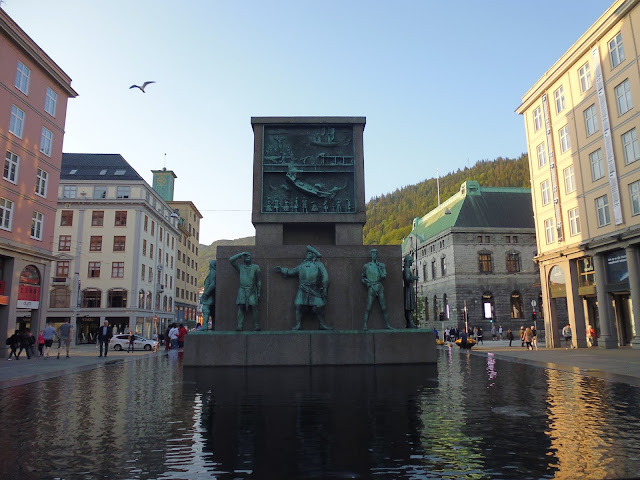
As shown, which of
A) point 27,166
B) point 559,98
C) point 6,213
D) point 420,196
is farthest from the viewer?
point 420,196

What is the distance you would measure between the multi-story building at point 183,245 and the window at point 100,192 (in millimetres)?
22258

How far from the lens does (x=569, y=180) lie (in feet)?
122

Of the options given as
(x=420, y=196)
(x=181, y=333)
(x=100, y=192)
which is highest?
(x=420, y=196)

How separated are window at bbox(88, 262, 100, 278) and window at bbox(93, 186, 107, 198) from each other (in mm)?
9140

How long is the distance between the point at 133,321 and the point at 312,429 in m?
60.6

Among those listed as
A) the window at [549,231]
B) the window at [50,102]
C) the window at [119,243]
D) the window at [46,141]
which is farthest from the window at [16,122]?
the window at [549,231]

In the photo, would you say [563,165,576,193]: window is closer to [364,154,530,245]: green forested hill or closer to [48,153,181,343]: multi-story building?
[48,153,181,343]: multi-story building

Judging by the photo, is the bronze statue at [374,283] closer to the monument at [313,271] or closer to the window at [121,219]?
the monument at [313,271]

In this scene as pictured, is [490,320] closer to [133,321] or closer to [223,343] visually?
[133,321]

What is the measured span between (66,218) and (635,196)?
62.8m

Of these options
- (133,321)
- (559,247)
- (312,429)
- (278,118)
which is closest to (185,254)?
(133,321)

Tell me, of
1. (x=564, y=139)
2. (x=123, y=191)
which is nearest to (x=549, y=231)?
(x=564, y=139)

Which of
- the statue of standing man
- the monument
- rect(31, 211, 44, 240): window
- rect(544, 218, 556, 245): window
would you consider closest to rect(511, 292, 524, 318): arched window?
rect(544, 218, 556, 245): window

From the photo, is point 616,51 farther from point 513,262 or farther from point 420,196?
point 420,196
